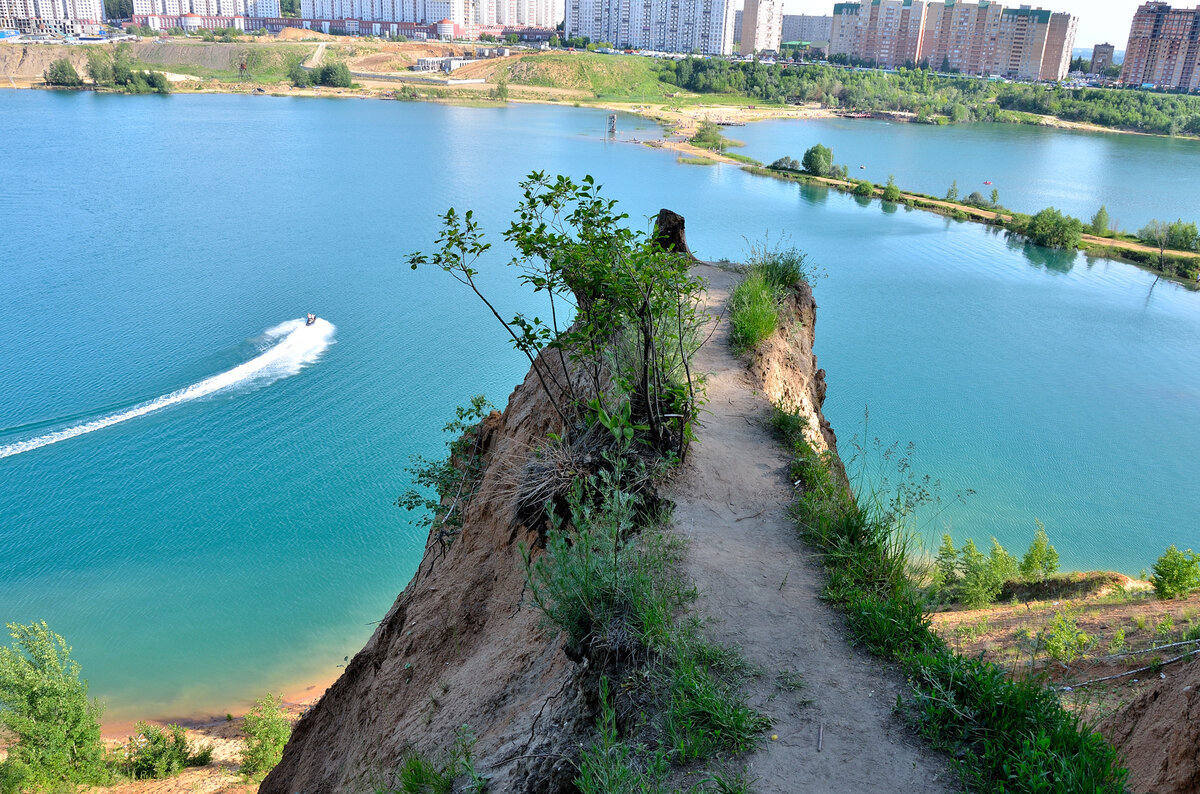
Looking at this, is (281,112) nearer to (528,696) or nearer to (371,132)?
Answer: (371,132)

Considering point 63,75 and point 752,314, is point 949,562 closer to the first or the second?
point 752,314

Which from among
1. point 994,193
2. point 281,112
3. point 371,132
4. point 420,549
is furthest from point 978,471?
point 281,112

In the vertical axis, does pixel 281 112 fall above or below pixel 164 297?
above

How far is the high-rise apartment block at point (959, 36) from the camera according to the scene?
135125 millimetres

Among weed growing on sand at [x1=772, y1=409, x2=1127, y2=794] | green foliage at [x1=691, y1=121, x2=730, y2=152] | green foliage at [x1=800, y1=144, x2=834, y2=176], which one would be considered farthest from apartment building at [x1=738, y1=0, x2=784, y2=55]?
weed growing on sand at [x1=772, y1=409, x2=1127, y2=794]

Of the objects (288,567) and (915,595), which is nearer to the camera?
(915,595)

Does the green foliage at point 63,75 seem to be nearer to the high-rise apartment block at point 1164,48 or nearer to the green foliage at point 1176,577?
the green foliage at point 1176,577

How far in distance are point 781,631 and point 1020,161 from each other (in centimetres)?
8402

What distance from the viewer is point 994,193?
57125mm

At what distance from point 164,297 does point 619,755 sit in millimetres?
34154

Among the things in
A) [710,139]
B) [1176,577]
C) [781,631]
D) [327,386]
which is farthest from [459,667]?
[710,139]

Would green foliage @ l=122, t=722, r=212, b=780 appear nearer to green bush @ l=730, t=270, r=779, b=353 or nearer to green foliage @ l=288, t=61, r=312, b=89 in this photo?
green bush @ l=730, t=270, r=779, b=353

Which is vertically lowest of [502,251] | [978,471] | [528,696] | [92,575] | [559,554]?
[92,575]

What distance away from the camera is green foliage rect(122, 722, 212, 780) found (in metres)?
13.1
